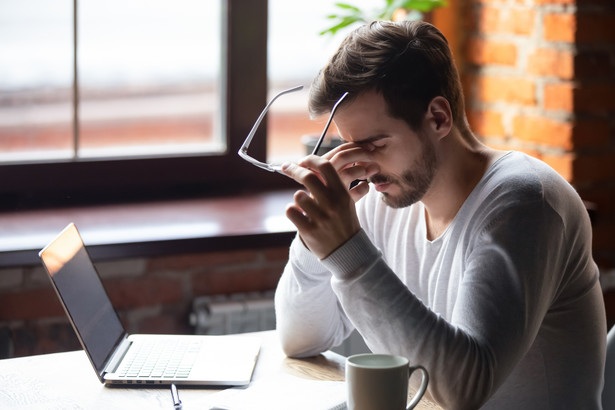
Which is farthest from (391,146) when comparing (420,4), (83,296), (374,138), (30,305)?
(30,305)

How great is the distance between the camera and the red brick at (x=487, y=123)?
7.68ft

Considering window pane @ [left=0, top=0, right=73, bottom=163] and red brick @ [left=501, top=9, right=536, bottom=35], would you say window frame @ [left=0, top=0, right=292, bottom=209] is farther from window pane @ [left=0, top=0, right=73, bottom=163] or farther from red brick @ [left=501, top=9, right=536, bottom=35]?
red brick @ [left=501, top=9, right=536, bottom=35]

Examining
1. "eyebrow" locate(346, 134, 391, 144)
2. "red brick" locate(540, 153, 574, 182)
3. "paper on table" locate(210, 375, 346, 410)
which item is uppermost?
"eyebrow" locate(346, 134, 391, 144)

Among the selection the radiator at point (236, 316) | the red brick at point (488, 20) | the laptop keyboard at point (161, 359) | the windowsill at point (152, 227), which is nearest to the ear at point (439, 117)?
the laptop keyboard at point (161, 359)

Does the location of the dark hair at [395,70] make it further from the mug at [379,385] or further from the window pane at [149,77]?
the window pane at [149,77]

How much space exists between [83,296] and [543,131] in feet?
4.24

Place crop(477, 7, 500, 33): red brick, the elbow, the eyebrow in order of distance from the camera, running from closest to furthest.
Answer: the eyebrow
the elbow
crop(477, 7, 500, 33): red brick

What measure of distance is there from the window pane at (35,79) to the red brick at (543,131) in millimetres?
1148

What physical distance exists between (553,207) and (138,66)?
1.29m

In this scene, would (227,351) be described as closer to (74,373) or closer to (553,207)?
(74,373)

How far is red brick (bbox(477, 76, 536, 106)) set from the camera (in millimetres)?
2229

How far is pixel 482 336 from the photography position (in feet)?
3.87

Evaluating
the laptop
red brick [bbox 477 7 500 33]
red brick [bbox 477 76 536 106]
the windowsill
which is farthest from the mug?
red brick [bbox 477 7 500 33]

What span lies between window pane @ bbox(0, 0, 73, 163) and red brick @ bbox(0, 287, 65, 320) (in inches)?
14.1
